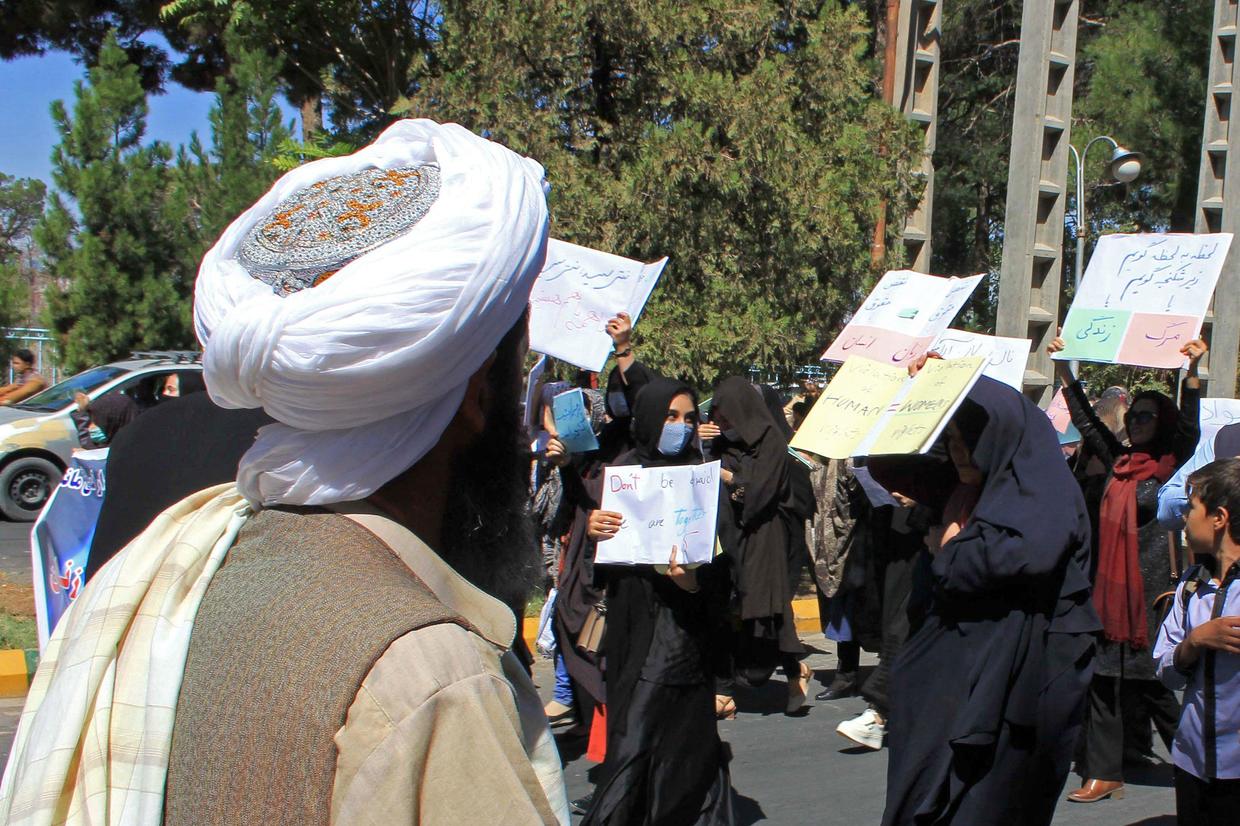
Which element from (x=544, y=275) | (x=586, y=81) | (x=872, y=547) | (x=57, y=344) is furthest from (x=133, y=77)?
(x=544, y=275)

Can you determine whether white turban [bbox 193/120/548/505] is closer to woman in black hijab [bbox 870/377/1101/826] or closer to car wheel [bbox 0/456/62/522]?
woman in black hijab [bbox 870/377/1101/826]

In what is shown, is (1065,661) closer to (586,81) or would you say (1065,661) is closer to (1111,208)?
(586,81)

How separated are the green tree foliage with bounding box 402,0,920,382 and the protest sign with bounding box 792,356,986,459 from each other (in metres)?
5.48

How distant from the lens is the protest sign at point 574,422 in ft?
16.6

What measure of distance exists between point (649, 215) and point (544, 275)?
520 centimetres

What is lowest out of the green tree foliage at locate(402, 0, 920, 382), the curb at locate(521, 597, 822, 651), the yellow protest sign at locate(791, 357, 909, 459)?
the curb at locate(521, 597, 822, 651)

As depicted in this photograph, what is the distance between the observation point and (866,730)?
648 centimetres

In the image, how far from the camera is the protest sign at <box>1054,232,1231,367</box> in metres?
4.83

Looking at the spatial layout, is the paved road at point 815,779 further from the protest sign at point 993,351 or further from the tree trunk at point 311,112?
the tree trunk at point 311,112

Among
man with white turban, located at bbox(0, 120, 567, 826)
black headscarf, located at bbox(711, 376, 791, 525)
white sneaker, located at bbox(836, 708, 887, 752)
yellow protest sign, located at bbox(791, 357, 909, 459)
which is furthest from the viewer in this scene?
black headscarf, located at bbox(711, 376, 791, 525)

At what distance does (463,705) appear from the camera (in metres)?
1.07

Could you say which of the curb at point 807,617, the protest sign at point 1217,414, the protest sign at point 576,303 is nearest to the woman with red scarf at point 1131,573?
the protest sign at point 1217,414

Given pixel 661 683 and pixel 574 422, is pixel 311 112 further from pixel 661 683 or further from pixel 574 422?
pixel 661 683

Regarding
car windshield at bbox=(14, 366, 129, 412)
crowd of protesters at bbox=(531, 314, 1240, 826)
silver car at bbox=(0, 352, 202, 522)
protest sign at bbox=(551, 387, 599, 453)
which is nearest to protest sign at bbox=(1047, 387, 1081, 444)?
crowd of protesters at bbox=(531, 314, 1240, 826)
